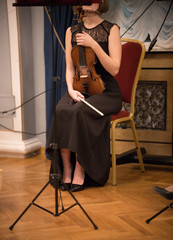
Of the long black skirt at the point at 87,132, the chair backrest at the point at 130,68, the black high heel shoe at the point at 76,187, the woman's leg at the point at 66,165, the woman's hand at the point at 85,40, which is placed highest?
the woman's hand at the point at 85,40

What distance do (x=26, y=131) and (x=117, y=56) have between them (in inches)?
55.1

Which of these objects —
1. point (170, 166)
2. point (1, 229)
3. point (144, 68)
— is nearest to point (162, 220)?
point (1, 229)

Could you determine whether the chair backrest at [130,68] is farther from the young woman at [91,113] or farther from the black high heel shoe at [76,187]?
the black high heel shoe at [76,187]

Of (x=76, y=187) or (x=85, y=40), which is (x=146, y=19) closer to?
(x=85, y=40)

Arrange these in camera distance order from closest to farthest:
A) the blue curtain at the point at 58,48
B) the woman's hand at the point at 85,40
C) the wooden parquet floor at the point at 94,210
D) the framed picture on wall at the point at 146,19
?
the wooden parquet floor at the point at 94,210, the woman's hand at the point at 85,40, the framed picture on wall at the point at 146,19, the blue curtain at the point at 58,48

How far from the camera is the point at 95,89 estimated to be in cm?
239

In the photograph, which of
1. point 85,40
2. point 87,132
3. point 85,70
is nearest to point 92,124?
point 87,132

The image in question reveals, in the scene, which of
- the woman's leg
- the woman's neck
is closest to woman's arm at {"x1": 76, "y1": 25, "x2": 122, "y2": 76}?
the woman's neck

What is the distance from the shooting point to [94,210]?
2023mm

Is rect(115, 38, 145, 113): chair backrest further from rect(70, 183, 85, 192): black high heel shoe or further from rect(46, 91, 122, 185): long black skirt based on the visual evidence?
rect(70, 183, 85, 192): black high heel shoe

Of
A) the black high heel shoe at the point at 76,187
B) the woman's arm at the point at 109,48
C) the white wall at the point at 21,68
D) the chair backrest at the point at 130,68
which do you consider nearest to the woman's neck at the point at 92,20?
the woman's arm at the point at 109,48

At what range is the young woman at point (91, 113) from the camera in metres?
2.29

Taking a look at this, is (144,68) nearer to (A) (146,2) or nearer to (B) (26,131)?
(A) (146,2)

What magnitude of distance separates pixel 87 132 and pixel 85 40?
23.4 inches
